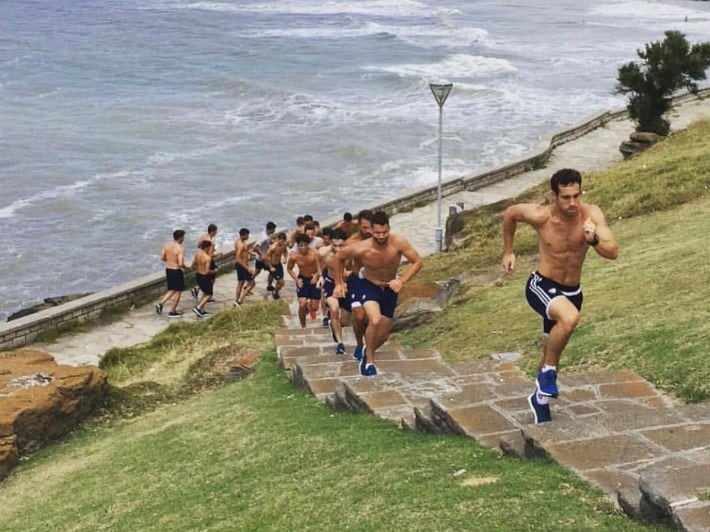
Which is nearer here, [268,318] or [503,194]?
[268,318]

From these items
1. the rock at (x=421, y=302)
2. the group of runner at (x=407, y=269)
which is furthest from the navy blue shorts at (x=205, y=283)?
the rock at (x=421, y=302)

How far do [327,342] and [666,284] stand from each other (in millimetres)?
3469

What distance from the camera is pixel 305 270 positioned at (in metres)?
12.3

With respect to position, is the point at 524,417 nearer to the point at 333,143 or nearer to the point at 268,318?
the point at 268,318

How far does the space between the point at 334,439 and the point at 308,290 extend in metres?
5.58

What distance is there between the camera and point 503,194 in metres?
22.6

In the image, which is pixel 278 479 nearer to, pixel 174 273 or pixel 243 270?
pixel 243 270

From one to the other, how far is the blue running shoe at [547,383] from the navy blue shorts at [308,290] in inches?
254

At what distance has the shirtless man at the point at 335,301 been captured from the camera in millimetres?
9891

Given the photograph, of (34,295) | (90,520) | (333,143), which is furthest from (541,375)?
(333,143)

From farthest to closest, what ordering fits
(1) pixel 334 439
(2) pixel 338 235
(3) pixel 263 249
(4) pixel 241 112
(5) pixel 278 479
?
(4) pixel 241 112, (3) pixel 263 249, (2) pixel 338 235, (1) pixel 334 439, (5) pixel 278 479

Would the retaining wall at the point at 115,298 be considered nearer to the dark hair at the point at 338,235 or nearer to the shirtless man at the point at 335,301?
the shirtless man at the point at 335,301

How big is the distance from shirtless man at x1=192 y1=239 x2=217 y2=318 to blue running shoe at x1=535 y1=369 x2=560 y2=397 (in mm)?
9781

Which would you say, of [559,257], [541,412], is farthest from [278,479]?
[559,257]
